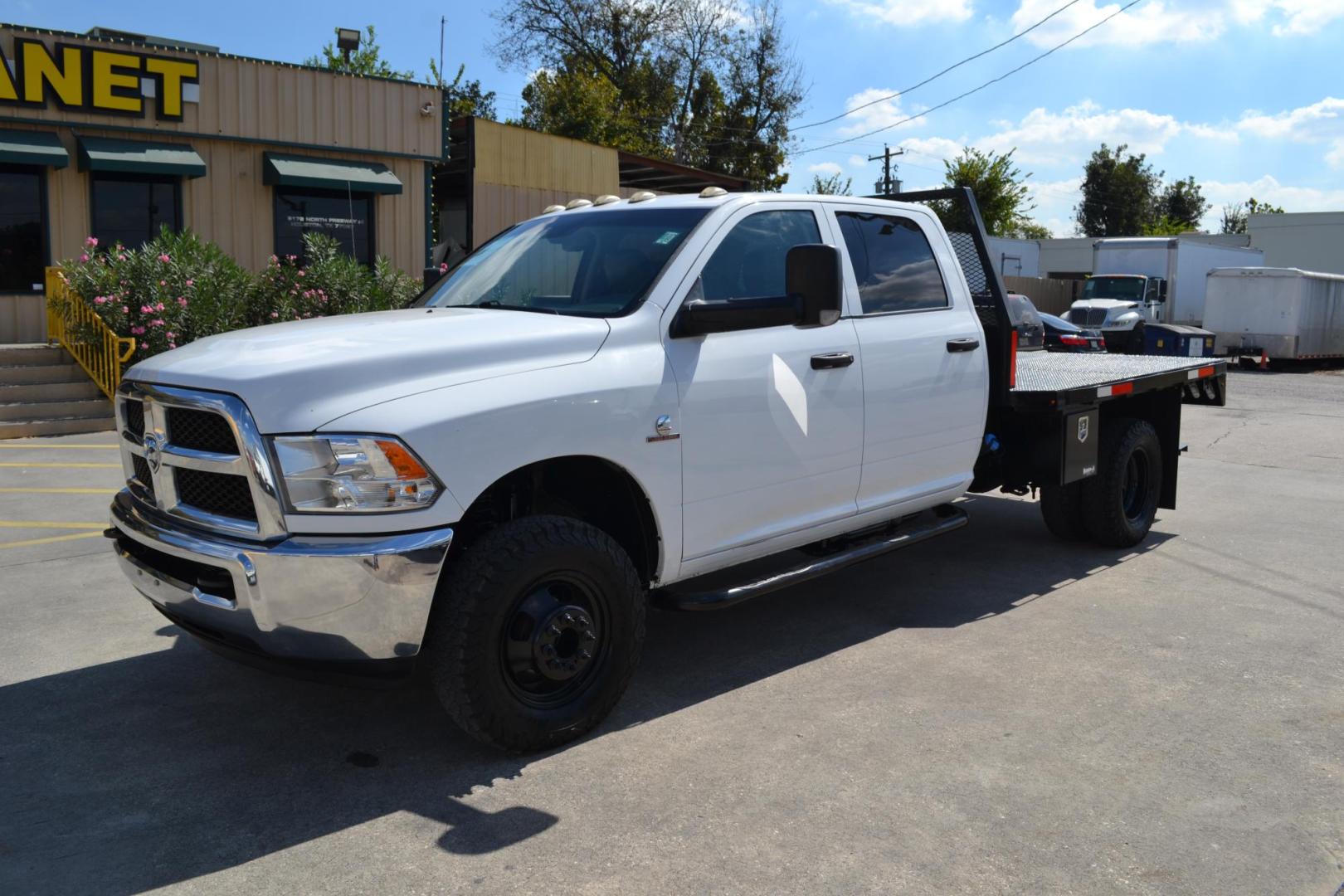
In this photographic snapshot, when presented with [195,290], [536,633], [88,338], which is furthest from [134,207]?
[536,633]

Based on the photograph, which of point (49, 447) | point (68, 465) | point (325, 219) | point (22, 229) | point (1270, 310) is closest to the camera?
point (68, 465)

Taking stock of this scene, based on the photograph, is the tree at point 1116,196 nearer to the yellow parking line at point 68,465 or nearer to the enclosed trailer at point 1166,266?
the enclosed trailer at point 1166,266

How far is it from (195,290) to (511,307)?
11051mm

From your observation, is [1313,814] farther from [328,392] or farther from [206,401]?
[206,401]

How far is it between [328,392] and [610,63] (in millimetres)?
48323

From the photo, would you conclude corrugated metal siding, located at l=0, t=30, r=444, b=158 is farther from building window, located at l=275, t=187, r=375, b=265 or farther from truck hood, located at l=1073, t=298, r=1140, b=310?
truck hood, located at l=1073, t=298, r=1140, b=310

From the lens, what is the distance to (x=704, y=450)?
4.29m

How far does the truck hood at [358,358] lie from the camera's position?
3428mm

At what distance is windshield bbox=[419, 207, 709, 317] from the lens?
4418mm

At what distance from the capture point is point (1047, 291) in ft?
135

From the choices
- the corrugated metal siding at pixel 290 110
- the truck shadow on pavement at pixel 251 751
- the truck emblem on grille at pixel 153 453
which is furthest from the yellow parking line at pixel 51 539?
the corrugated metal siding at pixel 290 110

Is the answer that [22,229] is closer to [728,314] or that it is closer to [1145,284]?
[728,314]

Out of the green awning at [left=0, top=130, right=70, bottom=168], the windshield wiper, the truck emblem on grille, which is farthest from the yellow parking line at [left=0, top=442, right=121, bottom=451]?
the truck emblem on grille

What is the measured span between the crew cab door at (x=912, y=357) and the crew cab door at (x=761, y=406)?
0.16 m
